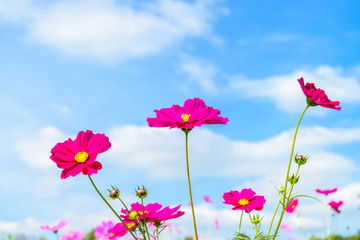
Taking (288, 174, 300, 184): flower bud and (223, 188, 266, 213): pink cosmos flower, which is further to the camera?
(223, 188, 266, 213): pink cosmos flower

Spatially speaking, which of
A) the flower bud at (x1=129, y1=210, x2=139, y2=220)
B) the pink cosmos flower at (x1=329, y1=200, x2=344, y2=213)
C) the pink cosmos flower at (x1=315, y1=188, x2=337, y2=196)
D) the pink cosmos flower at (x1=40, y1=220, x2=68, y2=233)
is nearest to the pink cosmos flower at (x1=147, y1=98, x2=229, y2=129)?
the flower bud at (x1=129, y1=210, x2=139, y2=220)

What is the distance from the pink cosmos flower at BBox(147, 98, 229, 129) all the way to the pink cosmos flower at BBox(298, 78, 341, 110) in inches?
20.5

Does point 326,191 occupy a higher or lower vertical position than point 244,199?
higher

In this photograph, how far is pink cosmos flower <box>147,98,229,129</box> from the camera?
5.92 feet

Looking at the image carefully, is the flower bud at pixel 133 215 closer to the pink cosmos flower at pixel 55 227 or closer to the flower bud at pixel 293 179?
the flower bud at pixel 293 179

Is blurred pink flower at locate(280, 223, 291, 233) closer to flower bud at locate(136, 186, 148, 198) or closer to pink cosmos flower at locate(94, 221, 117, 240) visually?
pink cosmos flower at locate(94, 221, 117, 240)

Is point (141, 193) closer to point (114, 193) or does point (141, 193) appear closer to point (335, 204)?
point (114, 193)

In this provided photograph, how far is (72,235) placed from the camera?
386 centimetres

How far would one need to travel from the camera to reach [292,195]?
203 centimetres

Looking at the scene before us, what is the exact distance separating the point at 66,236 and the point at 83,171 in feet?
7.94

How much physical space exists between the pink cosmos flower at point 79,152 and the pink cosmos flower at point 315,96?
39.5 inches

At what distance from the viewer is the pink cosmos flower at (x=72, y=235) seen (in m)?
3.83

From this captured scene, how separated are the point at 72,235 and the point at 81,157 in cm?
234

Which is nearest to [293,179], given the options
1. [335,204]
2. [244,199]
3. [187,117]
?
[244,199]
